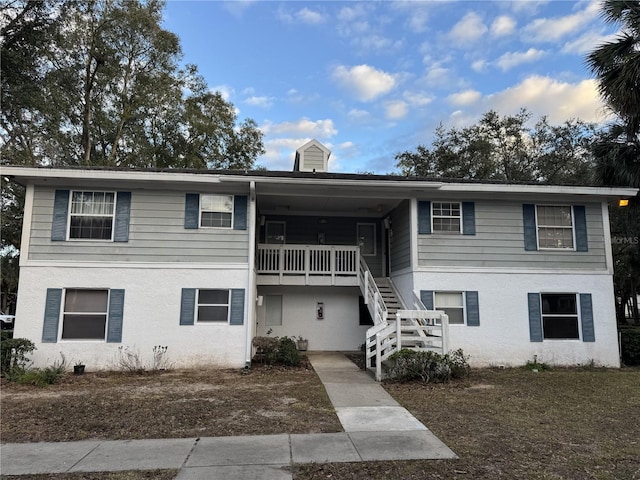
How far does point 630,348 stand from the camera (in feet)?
40.1

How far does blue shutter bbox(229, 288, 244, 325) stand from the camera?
36.3 ft

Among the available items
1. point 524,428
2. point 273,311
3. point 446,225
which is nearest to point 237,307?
point 273,311

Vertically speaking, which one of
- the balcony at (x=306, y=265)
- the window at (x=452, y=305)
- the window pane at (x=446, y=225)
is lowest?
the window at (x=452, y=305)

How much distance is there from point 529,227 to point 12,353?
541 inches

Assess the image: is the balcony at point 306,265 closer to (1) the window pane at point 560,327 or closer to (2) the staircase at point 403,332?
(2) the staircase at point 403,332

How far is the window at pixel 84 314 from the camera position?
10.7m

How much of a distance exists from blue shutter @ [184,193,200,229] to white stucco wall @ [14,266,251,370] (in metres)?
1.24

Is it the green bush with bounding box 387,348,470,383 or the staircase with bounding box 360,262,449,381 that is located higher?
the staircase with bounding box 360,262,449,381

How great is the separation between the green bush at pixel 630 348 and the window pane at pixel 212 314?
11.5m

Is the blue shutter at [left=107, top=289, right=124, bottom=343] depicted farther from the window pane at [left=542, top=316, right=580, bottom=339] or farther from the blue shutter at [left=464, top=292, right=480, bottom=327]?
the window pane at [left=542, top=316, right=580, bottom=339]

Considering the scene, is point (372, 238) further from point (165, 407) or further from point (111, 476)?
point (111, 476)

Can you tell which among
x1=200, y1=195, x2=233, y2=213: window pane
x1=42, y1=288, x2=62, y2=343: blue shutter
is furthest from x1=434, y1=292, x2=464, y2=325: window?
x1=42, y1=288, x2=62, y2=343: blue shutter

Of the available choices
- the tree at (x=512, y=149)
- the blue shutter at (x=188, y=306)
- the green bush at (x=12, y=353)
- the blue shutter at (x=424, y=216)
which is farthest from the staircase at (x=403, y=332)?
the tree at (x=512, y=149)

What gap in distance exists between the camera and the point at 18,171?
10375 millimetres
